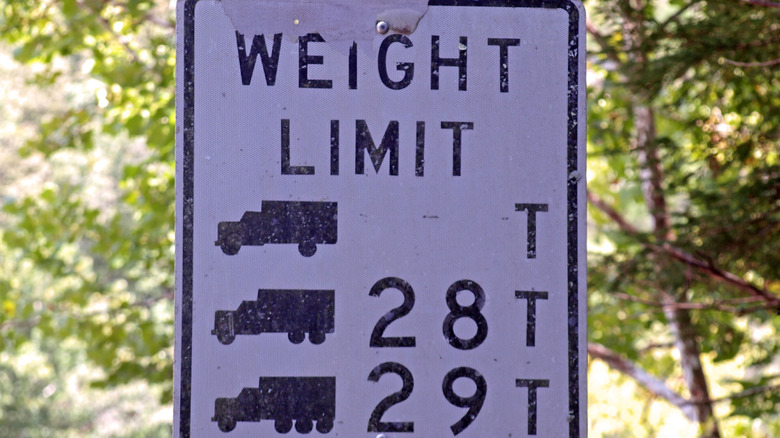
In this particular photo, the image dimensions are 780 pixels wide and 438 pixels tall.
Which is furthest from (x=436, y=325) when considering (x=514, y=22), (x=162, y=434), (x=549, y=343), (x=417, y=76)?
(x=162, y=434)

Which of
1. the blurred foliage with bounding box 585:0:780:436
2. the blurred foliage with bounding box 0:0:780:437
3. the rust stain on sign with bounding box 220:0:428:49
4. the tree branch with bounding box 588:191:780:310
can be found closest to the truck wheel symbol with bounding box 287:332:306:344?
the rust stain on sign with bounding box 220:0:428:49

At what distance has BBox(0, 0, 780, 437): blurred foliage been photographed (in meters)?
4.12

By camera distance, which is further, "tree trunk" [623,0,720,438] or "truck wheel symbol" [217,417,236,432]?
"tree trunk" [623,0,720,438]

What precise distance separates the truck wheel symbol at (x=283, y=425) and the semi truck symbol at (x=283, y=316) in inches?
6.3

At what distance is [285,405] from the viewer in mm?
1692

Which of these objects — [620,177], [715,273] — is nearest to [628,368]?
[620,177]

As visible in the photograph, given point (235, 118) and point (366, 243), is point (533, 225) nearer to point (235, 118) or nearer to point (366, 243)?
point (366, 243)

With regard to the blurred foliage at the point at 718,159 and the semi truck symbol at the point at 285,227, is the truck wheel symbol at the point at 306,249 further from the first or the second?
the blurred foliage at the point at 718,159

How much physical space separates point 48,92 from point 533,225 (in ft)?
68.4

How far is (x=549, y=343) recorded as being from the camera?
1.74 metres

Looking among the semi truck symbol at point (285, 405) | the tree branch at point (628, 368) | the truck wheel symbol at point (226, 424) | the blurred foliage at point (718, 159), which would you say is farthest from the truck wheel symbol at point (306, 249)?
the tree branch at point (628, 368)

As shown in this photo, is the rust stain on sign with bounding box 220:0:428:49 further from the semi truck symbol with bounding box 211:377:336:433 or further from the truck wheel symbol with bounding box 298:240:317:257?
the semi truck symbol with bounding box 211:377:336:433

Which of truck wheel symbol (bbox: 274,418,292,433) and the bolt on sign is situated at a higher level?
the bolt on sign

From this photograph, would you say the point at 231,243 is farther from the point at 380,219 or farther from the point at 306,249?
the point at 380,219
